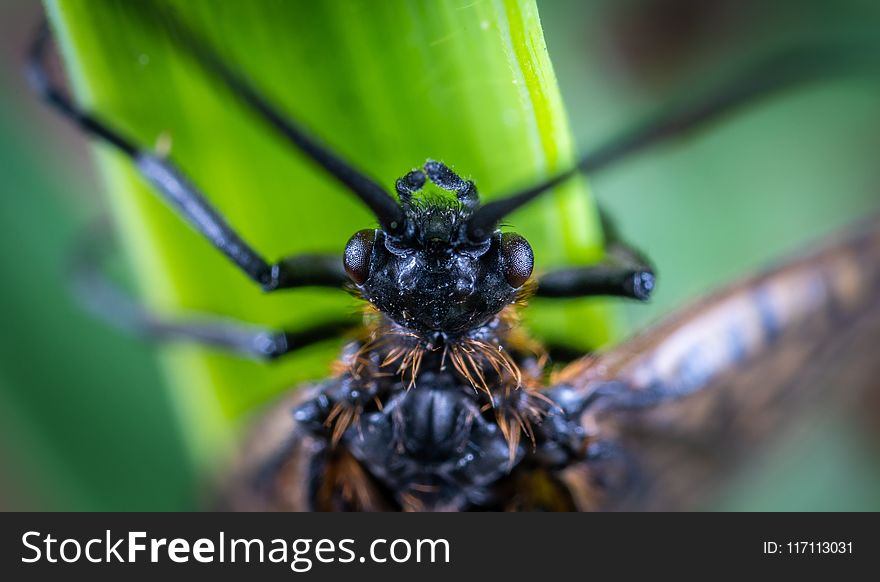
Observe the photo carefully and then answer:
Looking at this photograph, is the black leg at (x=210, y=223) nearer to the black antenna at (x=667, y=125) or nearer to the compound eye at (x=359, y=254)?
the compound eye at (x=359, y=254)

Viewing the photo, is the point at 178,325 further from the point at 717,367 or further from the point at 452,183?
the point at 717,367

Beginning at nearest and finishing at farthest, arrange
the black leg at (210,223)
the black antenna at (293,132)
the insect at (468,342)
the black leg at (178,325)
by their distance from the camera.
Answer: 1. the black antenna at (293,132)
2. the insect at (468,342)
3. the black leg at (210,223)
4. the black leg at (178,325)

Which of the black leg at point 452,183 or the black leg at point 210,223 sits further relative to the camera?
the black leg at point 210,223

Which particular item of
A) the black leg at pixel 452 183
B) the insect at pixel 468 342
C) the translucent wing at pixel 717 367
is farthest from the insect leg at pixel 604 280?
the black leg at pixel 452 183

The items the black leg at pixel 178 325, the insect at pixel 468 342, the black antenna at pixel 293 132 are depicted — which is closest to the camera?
the black antenna at pixel 293 132

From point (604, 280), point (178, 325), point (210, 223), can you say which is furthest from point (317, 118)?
point (178, 325)

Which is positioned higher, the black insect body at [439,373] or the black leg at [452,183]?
the black leg at [452,183]

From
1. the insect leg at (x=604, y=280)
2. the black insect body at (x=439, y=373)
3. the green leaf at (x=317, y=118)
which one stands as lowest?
the black insect body at (x=439, y=373)
